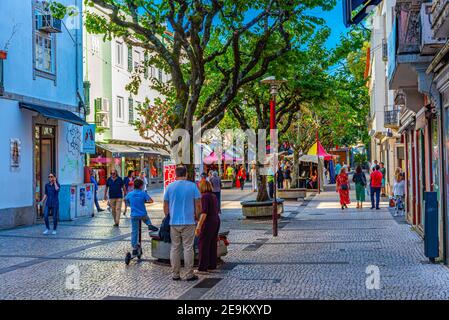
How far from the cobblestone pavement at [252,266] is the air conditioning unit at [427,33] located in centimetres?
376

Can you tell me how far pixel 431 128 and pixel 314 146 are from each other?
25957 mm

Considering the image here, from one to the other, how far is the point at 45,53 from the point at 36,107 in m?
2.50

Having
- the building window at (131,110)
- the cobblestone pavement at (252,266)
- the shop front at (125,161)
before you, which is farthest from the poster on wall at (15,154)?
the building window at (131,110)

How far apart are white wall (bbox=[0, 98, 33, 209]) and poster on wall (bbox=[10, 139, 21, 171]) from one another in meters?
0.12

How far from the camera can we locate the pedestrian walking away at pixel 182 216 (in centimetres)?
945

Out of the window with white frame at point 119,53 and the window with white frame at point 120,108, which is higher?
the window with white frame at point 119,53

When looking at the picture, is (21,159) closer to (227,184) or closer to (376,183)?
(376,183)

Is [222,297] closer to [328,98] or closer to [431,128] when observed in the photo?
[431,128]

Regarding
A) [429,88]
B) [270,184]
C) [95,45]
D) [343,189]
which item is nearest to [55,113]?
[343,189]

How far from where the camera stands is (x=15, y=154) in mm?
18391

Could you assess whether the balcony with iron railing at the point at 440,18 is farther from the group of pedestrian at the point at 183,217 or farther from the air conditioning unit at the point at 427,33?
the group of pedestrian at the point at 183,217

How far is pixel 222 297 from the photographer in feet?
26.9

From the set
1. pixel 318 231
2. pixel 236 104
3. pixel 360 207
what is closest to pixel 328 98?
pixel 236 104

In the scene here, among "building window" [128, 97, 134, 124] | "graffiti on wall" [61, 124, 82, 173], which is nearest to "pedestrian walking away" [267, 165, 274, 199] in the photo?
"graffiti on wall" [61, 124, 82, 173]
